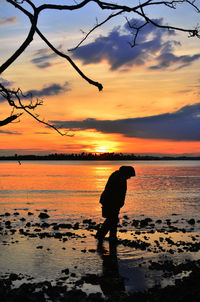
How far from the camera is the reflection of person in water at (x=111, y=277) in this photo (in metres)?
7.80

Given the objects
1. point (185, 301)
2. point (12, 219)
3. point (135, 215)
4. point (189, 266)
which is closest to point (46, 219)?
point (12, 219)

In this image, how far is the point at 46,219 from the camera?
19641 millimetres

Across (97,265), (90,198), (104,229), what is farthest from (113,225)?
(90,198)

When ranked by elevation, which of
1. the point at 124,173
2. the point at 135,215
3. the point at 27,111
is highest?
the point at 27,111

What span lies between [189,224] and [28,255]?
9.56 metres

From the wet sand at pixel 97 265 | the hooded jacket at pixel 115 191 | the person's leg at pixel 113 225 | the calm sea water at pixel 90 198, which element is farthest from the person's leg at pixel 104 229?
the calm sea water at pixel 90 198

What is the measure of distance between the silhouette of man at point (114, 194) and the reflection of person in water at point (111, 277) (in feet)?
3.12

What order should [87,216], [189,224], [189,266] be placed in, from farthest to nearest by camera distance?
[87,216] → [189,224] → [189,266]

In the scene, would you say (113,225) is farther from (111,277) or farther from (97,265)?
(111,277)

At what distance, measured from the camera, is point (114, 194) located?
11.5 metres

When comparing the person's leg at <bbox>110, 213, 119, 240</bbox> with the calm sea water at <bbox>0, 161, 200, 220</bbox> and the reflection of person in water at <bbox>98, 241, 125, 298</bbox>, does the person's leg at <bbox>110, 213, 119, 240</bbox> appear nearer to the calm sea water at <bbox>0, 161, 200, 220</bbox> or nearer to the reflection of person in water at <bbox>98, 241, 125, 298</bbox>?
the reflection of person in water at <bbox>98, 241, 125, 298</bbox>

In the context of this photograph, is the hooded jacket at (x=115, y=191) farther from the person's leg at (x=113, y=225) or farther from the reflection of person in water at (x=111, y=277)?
the reflection of person in water at (x=111, y=277)

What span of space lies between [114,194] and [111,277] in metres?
3.17

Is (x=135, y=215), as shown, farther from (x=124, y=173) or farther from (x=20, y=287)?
(x=20, y=287)
